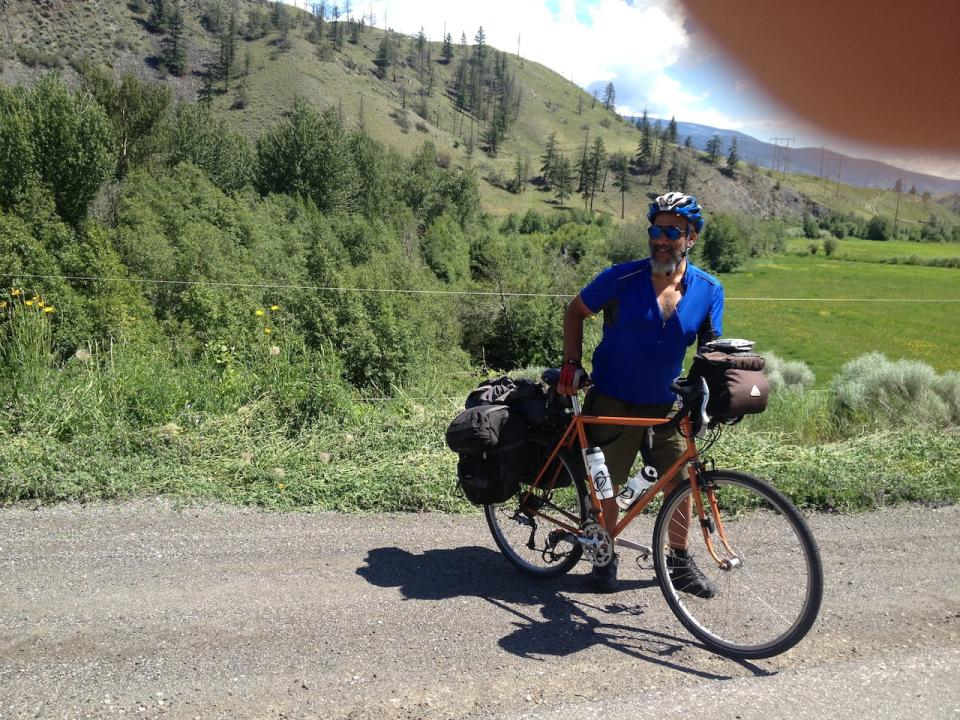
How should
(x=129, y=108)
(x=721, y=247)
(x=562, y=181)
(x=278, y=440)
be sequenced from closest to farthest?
1. (x=278, y=440)
2. (x=129, y=108)
3. (x=721, y=247)
4. (x=562, y=181)

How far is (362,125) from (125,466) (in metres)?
152

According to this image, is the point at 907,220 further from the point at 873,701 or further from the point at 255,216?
the point at 873,701

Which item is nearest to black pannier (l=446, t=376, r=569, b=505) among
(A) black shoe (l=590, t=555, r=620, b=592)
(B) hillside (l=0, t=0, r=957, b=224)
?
(A) black shoe (l=590, t=555, r=620, b=592)

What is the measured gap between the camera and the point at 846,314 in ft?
220

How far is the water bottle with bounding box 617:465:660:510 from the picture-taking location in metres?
4.02

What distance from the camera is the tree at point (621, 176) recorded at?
151125mm

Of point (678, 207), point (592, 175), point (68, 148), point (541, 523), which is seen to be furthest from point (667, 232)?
point (592, 175)

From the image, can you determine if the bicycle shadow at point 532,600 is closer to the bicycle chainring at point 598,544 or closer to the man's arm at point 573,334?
the bicycle chainring at point 598,544

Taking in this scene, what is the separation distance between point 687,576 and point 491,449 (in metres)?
1.21

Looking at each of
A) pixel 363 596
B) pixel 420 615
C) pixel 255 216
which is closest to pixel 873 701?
pixel 420 615

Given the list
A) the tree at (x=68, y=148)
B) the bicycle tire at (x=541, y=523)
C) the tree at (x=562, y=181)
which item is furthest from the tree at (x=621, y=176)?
the bicycle tire at (x=541, y=523)

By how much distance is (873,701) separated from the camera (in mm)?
3121

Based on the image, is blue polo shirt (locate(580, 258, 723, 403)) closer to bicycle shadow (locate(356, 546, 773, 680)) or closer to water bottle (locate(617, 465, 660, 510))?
water bottle (locate(617, 465, 660, 510))

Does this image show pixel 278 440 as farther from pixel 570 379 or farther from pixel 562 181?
pixel 562 181
